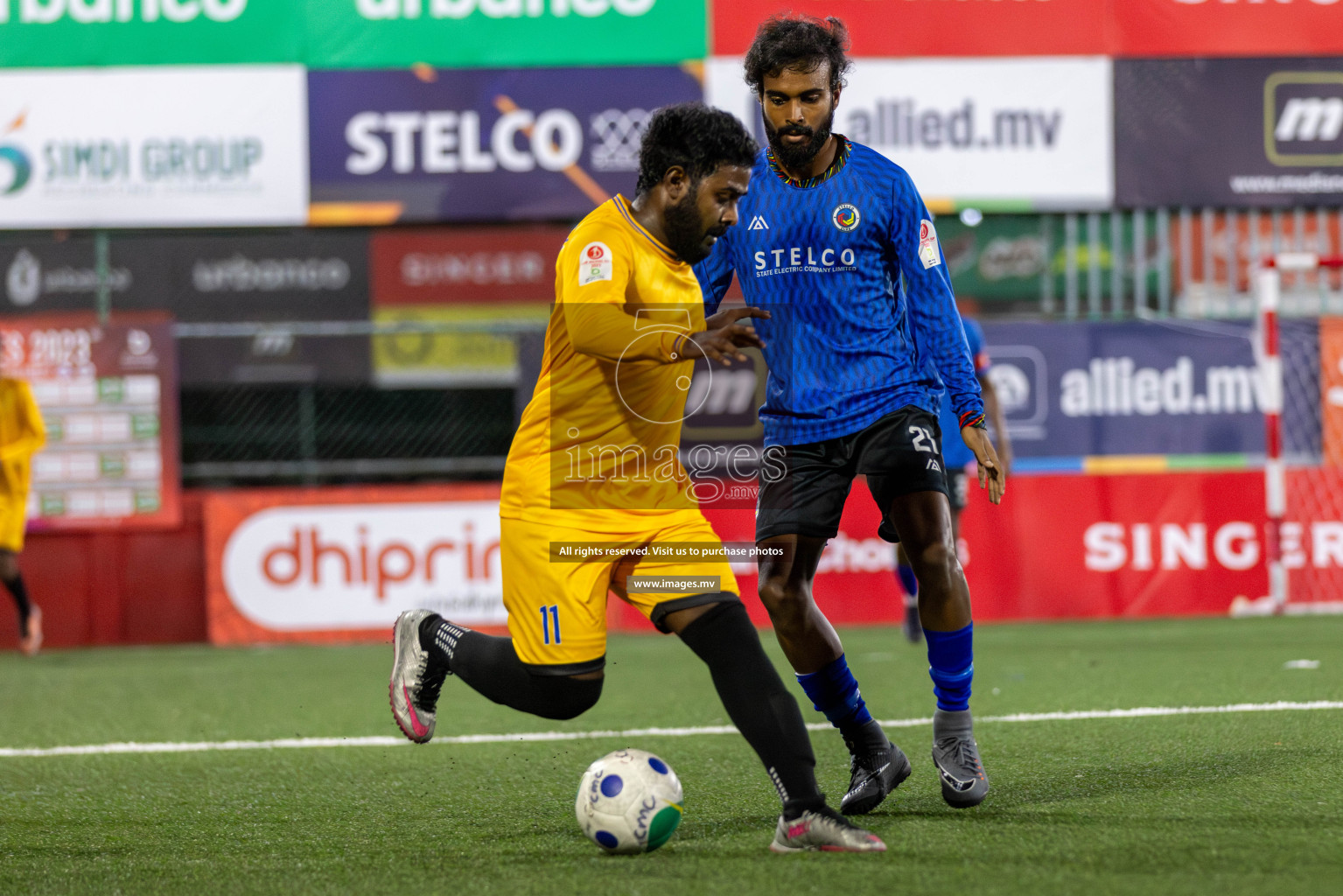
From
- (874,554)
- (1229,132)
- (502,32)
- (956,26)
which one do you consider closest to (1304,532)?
(874,554)

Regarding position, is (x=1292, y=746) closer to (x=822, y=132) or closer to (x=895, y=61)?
(x=822, y=132)

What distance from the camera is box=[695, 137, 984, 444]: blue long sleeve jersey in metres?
4.14

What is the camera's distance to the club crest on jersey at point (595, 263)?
11.4 ft

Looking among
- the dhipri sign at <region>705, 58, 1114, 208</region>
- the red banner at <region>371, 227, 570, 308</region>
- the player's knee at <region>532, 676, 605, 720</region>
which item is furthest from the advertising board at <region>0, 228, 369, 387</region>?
the player's knee at <region>532, 676, 605, 720</region>

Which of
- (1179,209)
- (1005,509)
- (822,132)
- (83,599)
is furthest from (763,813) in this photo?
(1179,209)

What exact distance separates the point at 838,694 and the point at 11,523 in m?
7.64

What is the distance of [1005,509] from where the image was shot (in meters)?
10.8

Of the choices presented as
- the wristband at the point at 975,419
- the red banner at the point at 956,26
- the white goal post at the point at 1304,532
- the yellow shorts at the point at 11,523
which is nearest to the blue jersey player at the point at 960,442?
the white goal post at the point at 1304,532

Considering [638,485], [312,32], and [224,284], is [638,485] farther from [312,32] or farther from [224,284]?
[224,284]

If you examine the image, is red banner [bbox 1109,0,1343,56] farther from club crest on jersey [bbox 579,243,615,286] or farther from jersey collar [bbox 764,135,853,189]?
club crest on jersey [bbox 579,243,615,286]

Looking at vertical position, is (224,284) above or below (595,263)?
above

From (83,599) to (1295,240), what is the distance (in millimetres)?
9876

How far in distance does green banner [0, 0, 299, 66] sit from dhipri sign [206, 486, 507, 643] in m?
3.69

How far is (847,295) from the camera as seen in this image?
4.16 m
